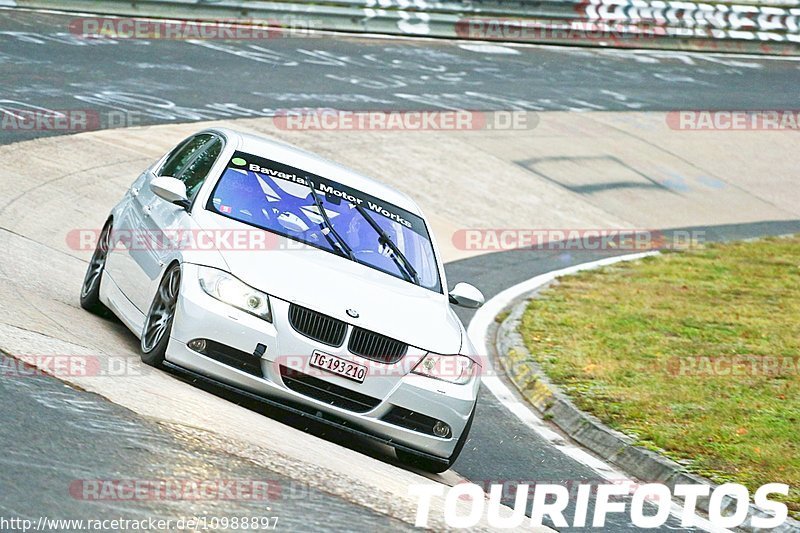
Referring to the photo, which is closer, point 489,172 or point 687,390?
point 687,390

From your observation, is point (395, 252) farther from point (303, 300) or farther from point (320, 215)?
point (303, 300)

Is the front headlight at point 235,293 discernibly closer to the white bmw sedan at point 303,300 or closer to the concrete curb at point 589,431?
the white bmw sedan at point 303,300

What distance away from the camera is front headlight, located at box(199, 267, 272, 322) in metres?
7.55

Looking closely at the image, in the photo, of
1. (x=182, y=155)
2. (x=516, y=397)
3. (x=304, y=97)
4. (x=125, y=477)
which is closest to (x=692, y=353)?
(x=516, y=397)

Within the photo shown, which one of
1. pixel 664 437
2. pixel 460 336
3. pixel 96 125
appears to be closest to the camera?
pixel 460 336

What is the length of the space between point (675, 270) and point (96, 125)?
26.2ft

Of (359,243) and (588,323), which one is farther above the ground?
(359,243)

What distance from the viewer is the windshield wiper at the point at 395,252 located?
8625mm

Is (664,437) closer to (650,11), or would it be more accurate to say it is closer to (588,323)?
(588,323)

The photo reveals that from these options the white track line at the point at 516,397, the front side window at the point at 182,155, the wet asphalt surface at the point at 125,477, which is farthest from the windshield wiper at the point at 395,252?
the wet asphalt surface at the point at 125,477

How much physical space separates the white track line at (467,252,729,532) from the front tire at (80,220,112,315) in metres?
3.24

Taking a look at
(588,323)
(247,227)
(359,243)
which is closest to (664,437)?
(359,243)

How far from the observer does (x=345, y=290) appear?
307 inches

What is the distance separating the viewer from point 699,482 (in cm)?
838
